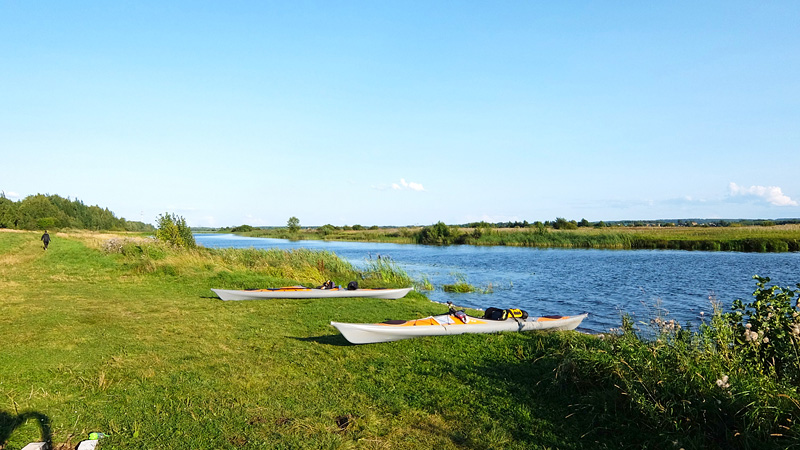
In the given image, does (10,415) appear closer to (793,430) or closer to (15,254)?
(793,430)

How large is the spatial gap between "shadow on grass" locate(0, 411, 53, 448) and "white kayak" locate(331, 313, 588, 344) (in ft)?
13.9

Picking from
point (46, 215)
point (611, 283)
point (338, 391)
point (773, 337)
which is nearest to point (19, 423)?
point (338, 391)

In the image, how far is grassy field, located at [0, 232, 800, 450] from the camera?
4.77m

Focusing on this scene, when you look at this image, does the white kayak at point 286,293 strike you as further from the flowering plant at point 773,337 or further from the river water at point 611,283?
the flowering plant at point 773,337

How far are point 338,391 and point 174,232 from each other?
27.0 metres

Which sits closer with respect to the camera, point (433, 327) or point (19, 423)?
point (19, 423)

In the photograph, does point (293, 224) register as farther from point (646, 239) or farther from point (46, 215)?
point (646, 239)

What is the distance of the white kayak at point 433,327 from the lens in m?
8.56

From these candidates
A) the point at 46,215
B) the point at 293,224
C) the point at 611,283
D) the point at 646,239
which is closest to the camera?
the point at 611,283

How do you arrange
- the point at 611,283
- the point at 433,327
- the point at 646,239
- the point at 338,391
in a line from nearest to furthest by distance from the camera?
the point at 338,391
the point at 433,327
the point at 611,283
the point at 646,239

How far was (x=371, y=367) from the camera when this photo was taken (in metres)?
7.39

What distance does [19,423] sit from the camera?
509 centimetres

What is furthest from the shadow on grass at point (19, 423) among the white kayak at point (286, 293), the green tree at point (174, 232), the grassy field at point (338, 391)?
the green tree at point (174, 232)

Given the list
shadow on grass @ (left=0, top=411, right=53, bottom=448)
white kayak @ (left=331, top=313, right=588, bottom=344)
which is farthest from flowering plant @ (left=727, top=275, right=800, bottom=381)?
shadow on grass @ (left=0, top=411, right=53, bottom=448)
